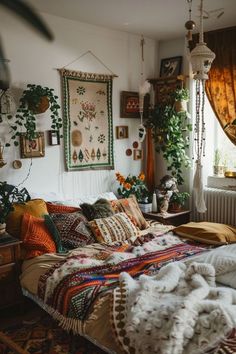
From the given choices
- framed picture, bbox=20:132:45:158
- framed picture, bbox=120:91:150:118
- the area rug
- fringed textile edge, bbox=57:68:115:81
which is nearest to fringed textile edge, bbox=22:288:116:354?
the area rug

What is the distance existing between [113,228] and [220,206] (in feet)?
4.97

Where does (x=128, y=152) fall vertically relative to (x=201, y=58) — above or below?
below

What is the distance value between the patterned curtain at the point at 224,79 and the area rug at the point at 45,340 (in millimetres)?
2711

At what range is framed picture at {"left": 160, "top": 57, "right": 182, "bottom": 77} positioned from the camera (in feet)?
14.5

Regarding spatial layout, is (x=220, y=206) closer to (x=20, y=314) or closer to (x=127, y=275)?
(x=127, y=275)

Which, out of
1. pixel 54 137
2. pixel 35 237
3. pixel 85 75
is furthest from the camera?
pixel 85 75

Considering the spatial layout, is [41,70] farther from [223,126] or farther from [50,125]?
[223,126]

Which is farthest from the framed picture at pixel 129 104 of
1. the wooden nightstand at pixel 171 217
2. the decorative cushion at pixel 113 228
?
the decorative cushion at pixel 113 228

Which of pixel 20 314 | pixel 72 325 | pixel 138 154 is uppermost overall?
pixel 138 154

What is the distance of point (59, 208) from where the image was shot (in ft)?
11.2

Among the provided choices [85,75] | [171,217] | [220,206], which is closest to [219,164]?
[220,206]

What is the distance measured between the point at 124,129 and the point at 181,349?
3041mm

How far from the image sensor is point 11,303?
289cm

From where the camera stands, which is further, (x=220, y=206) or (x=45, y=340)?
(x=220, y=206)
